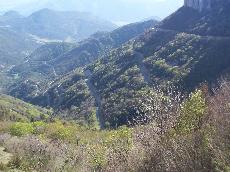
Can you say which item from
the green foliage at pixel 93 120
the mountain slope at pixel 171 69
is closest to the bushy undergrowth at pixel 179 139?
→ the mountain slope at pixel 171 69

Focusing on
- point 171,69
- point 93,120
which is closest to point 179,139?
point 93,120

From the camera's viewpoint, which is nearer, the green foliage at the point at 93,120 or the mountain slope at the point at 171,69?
the mountain slope at the point at 171,69

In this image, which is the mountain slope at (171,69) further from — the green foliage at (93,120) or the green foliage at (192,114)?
the green foliage at (192,114)

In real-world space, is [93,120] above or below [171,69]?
below

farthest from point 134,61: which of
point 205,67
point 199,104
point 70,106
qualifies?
point 199,104

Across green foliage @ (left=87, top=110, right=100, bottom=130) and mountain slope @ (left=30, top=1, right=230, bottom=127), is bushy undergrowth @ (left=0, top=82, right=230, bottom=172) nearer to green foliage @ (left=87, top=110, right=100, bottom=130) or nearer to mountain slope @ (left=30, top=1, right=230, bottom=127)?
mountain slope @ (left=30, top=1, right=230, bottom=127)

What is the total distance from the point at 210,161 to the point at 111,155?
4.99 meters

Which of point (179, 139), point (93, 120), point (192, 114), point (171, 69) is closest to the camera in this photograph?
point (179, 139)

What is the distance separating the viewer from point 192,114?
958 inches

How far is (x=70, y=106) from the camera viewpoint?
19988 centimetres

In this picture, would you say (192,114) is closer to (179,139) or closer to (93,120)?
(179,139)

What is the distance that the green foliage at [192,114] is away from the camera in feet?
74.9

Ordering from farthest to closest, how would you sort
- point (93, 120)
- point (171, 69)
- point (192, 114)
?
point (171, 69), point (93, 120), point (192, 114)

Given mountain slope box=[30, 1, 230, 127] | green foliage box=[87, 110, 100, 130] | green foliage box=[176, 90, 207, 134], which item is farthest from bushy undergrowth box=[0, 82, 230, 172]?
green foliage box=[87, 110, 100, 130]
